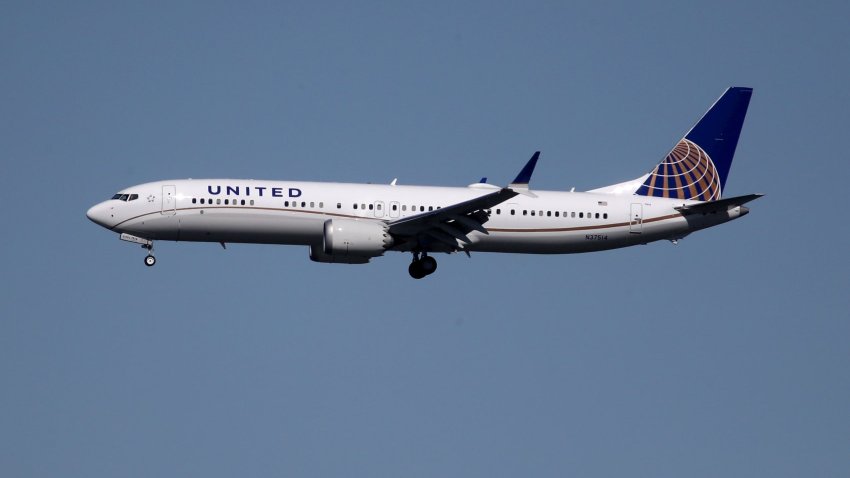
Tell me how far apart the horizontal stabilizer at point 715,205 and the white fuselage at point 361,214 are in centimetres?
28

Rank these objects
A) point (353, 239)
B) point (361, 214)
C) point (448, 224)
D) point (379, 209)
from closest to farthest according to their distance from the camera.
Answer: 1. point (353, 239)
2. point (448, 224)
3. point (361, 214)
4. point (379, 209)

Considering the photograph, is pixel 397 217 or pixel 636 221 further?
pixel 636 221

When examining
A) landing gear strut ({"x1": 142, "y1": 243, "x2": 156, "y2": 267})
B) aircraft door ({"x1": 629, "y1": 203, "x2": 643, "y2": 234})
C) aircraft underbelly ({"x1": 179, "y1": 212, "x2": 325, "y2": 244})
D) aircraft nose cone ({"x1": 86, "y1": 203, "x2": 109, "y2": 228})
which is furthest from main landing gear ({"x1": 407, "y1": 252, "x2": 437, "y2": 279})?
aircraft nose cone ({"x1": 86, "y1": 203, "x2": 109, "y2": 228})

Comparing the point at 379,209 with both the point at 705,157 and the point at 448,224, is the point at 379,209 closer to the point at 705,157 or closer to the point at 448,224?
the point at 448,224

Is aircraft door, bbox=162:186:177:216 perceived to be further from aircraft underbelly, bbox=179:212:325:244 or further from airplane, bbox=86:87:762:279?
aircraft underbelly, bbox=179:212:325:244

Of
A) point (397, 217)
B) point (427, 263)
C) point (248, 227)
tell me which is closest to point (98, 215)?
point (248, 227)

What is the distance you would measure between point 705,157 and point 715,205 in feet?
19.6

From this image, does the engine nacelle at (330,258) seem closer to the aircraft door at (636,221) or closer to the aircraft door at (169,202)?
the aircraft door at (169,202)

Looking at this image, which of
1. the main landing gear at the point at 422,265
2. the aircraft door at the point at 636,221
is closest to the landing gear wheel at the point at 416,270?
the main landing gear at the point at 422,265

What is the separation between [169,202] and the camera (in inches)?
2224

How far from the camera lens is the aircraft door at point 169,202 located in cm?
5641

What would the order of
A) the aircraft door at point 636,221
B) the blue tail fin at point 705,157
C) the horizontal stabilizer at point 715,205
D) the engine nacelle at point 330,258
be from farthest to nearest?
1. the blue tail fin at point 705,157
2. the aircraft door at point 636,221
3. the horizontal stabilizer at point 715,205
4. the engine nacelle at point 330,258

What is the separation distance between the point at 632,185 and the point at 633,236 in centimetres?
334

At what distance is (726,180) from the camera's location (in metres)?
64.6
